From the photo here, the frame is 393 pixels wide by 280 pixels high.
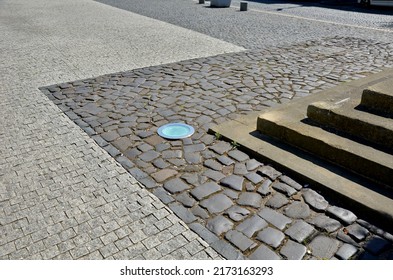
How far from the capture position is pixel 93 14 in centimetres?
1642

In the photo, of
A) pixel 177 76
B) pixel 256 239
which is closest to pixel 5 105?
pixel 177 76

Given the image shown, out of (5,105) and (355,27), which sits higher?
(355,27)

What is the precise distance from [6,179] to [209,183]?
2.40m

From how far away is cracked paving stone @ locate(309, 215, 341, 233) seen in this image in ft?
11.0

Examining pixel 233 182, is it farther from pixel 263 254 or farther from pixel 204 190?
pixel 263 254

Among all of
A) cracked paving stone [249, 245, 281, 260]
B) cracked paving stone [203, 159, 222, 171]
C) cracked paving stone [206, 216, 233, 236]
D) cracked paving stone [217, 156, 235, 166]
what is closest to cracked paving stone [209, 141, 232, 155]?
cracked paving stone [217, 156, 235, 166]

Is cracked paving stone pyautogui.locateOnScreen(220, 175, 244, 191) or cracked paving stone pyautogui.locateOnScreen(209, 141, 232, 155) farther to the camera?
cracked paving stone pyautogui.locateOnScreen(209, 141, 232, 155)

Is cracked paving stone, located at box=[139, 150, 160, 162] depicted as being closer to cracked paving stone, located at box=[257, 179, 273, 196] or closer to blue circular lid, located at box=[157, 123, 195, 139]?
blue circular lid, located at box=[157, 123, 195, 139]

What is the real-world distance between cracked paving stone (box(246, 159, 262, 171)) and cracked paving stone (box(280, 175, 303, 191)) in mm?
360

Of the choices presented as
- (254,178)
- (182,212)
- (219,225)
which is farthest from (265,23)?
(219,225)

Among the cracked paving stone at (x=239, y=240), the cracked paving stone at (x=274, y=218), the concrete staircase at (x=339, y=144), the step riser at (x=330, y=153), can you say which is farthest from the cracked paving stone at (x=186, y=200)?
the step riser at (x=330, y=153)

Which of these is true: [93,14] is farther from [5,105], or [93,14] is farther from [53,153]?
[53,153]

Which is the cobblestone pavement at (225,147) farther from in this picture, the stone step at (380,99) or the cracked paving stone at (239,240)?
the stone step at (380,99)

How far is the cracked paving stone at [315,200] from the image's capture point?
361 cm
